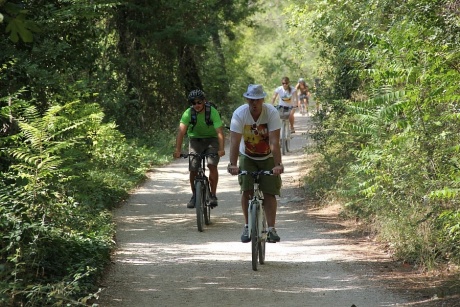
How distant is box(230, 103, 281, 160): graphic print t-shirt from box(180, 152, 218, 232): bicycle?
2578mm

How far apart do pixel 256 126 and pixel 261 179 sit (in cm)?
70

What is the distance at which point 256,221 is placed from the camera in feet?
31.6

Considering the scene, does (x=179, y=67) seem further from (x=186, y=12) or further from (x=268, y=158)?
(x=268, y=158)

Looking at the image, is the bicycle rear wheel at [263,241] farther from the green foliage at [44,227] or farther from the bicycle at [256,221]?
the green foliage at [44,227]

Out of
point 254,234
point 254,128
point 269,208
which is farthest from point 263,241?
point 254,128

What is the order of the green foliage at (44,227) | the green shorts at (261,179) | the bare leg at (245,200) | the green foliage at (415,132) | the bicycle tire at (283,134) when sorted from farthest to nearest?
the bicycle tire at (283,134) → the bare leg at (245,200) → the green shorts at (261,179) → the green foliage at (415,132) → the green foliage at (44,227)

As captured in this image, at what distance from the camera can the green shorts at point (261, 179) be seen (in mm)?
10046

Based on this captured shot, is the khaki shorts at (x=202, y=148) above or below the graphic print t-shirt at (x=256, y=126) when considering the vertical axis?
below

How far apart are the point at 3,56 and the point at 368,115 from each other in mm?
5017

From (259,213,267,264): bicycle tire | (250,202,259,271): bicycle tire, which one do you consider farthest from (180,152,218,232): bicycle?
(250,202,259,271): bicycle tire

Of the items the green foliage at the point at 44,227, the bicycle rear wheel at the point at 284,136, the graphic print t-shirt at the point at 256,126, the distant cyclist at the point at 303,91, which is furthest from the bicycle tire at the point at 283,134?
the graphic print t-shirt at the point at 256,126

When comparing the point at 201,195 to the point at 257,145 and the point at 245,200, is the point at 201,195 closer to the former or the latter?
the point at 245,200

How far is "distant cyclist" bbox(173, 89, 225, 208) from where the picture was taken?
12656 mm

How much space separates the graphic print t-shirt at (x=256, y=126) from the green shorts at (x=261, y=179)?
0.53ft
